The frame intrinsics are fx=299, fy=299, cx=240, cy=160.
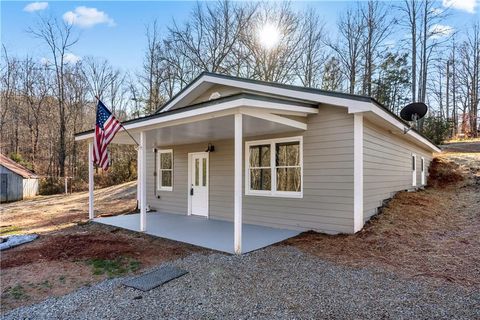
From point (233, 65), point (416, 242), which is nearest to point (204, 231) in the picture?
point (416, 242)

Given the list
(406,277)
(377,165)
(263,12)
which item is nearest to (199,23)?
(263,12)

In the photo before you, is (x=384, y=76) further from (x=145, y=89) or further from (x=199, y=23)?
(x=145, y=89)

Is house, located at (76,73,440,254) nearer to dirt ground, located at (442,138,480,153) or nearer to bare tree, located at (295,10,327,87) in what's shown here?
bare tree, located at (295,10,327,87)

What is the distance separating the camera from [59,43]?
922 inches

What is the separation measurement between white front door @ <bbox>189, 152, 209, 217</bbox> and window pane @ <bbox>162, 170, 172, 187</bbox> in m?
1.11

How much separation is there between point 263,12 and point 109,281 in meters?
21.3

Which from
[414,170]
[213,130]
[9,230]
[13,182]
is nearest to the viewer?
[213,130]

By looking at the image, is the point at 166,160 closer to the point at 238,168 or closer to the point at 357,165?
the point at 238,168

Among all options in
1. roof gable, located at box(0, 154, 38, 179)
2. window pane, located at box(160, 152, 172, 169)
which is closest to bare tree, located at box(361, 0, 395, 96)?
window pane, located at box(160, 152, 172, 169)

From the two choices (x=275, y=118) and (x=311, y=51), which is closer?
(x=275, y=118)

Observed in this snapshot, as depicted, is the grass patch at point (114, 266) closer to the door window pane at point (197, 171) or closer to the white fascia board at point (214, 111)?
the white fascia board at point (214, 111)

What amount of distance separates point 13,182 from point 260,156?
1643 cm

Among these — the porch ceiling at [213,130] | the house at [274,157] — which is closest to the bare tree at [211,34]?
the house at [274,157]

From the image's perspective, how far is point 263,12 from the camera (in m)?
21.3
